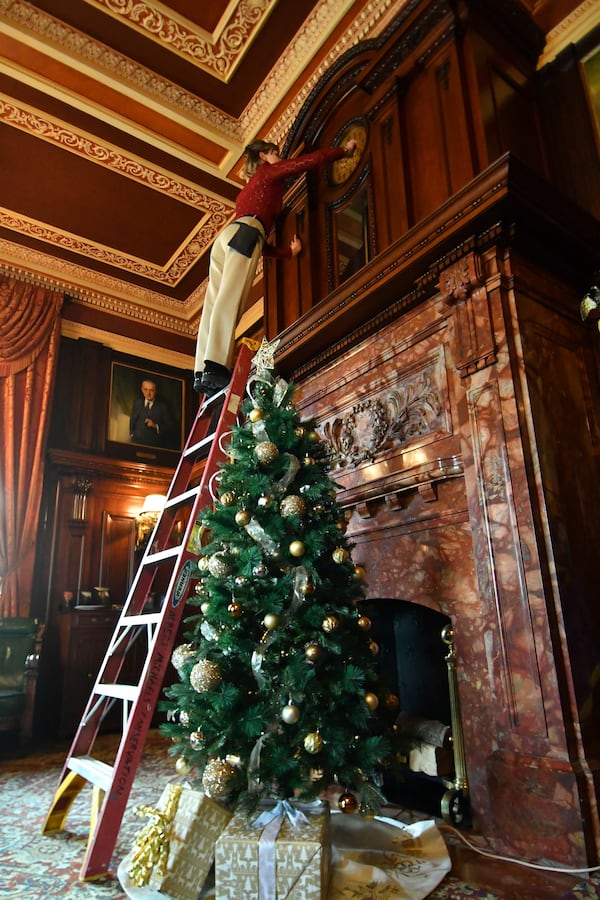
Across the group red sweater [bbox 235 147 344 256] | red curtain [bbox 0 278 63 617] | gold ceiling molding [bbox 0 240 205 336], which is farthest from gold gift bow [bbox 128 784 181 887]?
gold ceiling molding [bbox 0 240 205 336]

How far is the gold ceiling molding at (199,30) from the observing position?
147 inches

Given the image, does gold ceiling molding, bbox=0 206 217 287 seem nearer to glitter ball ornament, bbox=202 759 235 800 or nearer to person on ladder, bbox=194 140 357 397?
person on ladder, bbox=194 140 357 397

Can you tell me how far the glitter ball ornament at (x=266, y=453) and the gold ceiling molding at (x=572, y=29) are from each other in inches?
123

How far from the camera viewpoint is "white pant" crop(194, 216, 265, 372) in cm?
308

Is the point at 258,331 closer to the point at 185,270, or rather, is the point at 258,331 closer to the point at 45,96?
the point at 185,270

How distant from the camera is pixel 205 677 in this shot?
1.75 meters

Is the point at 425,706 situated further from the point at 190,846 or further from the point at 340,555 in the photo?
the point at 190,846

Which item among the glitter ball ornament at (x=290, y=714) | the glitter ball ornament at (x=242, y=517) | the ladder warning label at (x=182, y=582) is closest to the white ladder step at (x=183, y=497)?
the ladder warning label at (x=182, y=582)

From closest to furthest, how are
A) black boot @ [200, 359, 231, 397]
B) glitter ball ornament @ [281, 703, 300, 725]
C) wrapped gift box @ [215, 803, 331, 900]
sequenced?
wrapped gift box @ [215, 803, 331, 900], glitter ball ornament @ [281, 703, 300, 725], black boot @ [200, 359, 231, 397]

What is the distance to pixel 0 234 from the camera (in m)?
5.62

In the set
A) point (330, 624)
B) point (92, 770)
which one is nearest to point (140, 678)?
point (92, 770)

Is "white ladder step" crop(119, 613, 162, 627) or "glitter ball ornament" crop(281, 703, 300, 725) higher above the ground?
"white ladder step" crop(119, 613, 162, 627)

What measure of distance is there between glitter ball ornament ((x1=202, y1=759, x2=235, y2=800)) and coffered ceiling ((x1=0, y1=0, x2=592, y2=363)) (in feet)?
13.9

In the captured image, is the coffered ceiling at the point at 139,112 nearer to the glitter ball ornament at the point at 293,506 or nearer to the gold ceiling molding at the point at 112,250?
the gold ceiling molding at the point at 112,250
